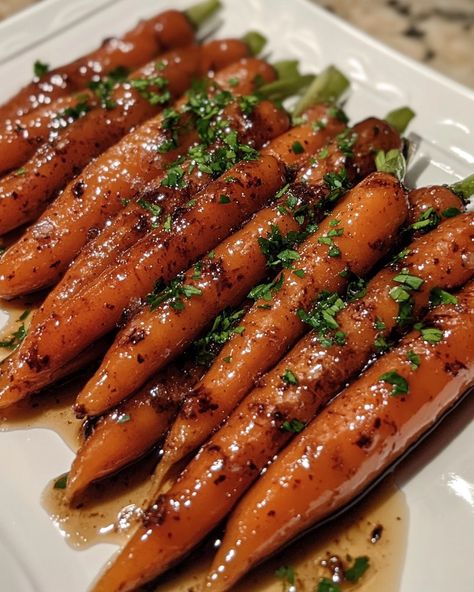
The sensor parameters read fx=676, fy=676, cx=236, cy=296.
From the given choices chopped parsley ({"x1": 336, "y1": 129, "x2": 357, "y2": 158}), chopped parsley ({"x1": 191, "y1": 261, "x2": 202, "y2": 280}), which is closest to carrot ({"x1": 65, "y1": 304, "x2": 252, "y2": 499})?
chopped parsley ({"x1": 191, "y1": 261, "x2": 202, "y2": 280})

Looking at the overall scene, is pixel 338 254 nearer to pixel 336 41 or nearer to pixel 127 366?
pixel 127 366

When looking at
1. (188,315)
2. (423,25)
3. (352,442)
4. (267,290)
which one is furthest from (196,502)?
(423,25)

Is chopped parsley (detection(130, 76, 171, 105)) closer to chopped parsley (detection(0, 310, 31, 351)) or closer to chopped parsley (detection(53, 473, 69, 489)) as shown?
chopped parsley (detection(0, 310, 31, 351))

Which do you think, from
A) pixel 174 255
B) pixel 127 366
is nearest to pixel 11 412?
pixel 127 366

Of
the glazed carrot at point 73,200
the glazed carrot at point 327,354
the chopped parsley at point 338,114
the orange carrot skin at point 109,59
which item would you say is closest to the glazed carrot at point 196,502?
the glazed carrot at point 327,354

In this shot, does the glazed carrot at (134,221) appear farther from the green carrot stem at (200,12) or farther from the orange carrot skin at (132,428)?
the green carrot stem at (200,12)
